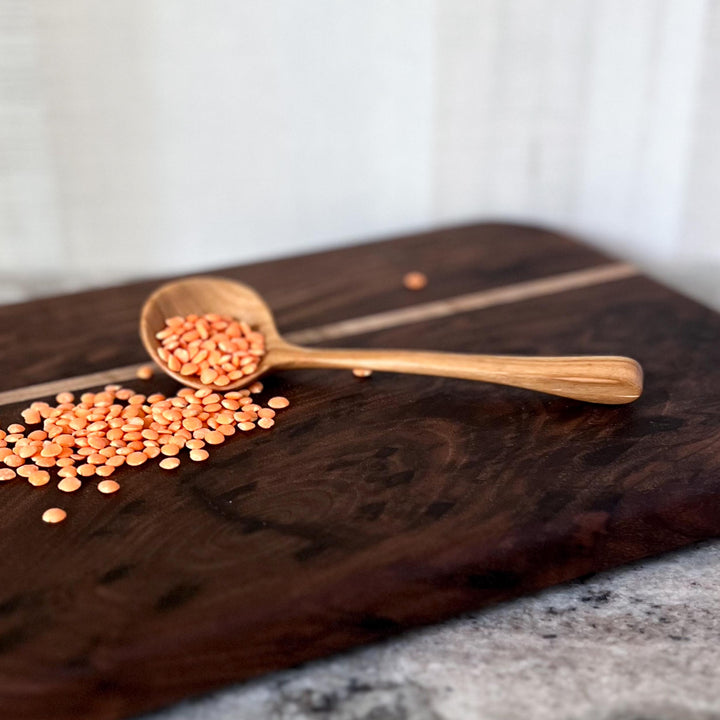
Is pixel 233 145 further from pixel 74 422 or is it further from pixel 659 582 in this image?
pixel 659 582

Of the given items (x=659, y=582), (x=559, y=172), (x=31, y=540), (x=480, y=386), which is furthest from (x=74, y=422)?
(x=559, y=172)

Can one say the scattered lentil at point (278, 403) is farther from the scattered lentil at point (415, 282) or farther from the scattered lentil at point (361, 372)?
the scattered lentil at point (415, 282)

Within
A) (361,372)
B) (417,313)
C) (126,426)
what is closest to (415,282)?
(417,313)

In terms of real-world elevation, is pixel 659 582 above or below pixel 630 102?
below

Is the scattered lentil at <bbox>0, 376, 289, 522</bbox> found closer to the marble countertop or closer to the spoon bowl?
the spoon bowl

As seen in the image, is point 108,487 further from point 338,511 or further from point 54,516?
point 338,511

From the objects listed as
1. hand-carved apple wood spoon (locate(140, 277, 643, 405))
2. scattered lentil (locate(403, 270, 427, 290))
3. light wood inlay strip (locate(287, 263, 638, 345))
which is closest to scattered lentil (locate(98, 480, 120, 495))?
hand-carved apple wood spoon (locate(140, 277, 643, 405))
